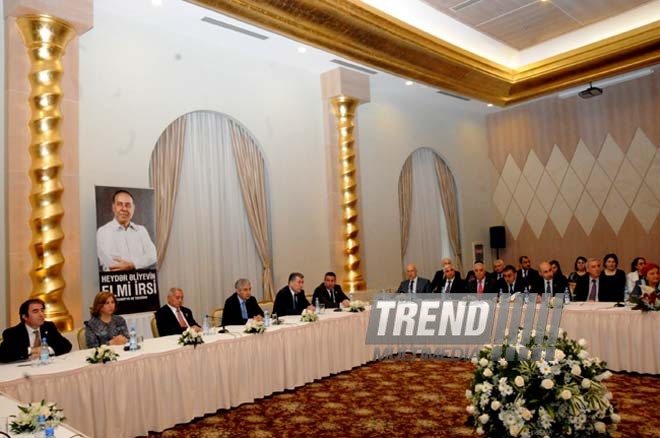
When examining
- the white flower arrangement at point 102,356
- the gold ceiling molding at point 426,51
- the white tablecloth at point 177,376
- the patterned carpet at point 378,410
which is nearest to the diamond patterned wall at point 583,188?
the gold ceiling molding at point 426,51

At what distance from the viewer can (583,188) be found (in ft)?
35.4

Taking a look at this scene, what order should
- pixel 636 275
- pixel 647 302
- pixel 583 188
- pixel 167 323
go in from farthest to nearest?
pixel 583 188
pixel 636 275
pixel 167 323
pixel 647 302

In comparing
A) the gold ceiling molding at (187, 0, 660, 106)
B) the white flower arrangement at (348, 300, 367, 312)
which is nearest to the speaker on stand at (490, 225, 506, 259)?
the gold ceiling molding at (187, 0, 660, 106)

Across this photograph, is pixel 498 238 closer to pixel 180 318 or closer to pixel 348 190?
pixel 348 190

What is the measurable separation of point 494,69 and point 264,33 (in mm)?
4019

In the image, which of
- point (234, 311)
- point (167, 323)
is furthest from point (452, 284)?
point (167, 323)

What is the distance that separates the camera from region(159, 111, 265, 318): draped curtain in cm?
745

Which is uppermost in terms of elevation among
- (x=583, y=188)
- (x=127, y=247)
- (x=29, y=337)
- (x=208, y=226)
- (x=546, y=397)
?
(x=583, y=188)

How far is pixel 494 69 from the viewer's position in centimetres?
907

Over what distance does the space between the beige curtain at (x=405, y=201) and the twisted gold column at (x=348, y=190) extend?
6.28ft

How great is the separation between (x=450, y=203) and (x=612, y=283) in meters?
5.32

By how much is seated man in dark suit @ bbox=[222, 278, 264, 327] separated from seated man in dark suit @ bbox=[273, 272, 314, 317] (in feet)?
1.61

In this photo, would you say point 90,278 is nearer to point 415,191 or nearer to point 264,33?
point 264,33

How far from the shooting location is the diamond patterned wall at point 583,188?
10.0 m
